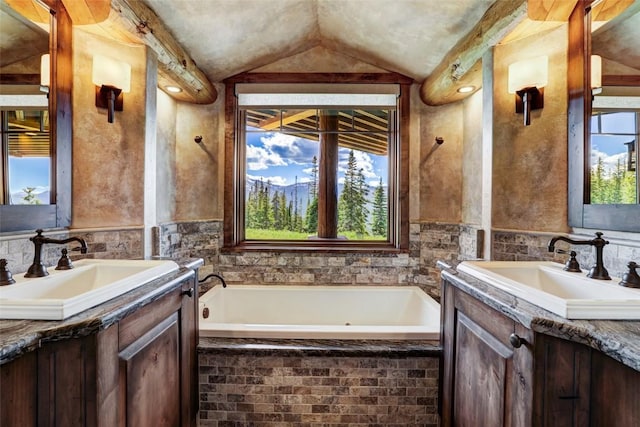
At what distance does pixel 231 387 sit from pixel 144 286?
85 cm

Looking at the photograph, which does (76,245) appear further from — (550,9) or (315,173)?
(550,9)

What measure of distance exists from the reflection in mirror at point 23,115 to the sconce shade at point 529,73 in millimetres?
2437

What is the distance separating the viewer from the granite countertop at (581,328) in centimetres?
69

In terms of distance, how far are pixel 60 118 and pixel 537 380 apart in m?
2.25

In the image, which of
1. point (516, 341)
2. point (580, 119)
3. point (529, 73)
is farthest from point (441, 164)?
point (516, 341)

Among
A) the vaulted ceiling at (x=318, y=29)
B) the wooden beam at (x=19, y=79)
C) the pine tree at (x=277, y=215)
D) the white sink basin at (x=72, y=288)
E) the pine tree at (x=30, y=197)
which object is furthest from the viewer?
the pine tree at (x=277, y=215)

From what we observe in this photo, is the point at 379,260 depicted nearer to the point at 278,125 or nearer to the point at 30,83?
the point at 278,125

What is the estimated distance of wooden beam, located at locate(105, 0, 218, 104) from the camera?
1643 mm

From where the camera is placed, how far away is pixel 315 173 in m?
2.94

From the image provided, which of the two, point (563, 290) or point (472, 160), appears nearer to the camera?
point (563, 290)

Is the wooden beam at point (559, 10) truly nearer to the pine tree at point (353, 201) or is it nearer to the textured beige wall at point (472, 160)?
the textured beige wall at point (472, 160)

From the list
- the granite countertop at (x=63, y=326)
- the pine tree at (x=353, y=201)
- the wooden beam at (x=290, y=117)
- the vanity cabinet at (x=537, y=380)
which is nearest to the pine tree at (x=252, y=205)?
the wooden beam at (x=290, y=117)

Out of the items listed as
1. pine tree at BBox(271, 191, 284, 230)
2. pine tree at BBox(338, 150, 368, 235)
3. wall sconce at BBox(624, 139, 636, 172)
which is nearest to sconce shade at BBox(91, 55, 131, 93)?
pine tree at BBox(271, 191, 284, 230)

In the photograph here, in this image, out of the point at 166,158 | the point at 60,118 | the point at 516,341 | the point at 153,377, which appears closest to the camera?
the point at 516,341
